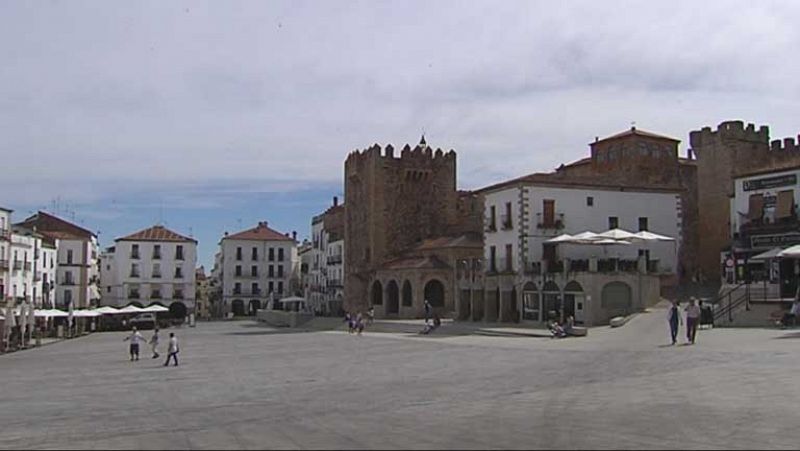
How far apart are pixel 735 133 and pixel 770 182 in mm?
14507

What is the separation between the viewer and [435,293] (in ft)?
191

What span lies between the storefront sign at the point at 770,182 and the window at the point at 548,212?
9.06 meters

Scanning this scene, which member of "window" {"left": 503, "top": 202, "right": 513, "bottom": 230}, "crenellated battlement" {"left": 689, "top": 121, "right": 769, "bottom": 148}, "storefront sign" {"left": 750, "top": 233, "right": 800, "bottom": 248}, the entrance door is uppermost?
"crenellated battlement" {"left": 689, "top": 121, "right": 769, "bottom": 148}

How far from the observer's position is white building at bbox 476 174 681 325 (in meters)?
38.5

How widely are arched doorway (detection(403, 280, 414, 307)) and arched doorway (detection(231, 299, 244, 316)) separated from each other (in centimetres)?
4084

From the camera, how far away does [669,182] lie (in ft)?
187

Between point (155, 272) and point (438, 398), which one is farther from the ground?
point (155, 272)

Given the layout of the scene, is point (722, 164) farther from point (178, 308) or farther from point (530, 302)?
point (178, 308)

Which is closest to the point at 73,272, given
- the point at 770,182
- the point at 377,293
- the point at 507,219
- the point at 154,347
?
the point at 377,293

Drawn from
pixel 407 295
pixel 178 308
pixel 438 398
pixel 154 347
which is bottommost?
pixel 438 398

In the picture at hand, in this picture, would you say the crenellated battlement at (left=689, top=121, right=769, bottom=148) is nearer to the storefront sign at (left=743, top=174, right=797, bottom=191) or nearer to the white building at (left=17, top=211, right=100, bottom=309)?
the storefront sign at (left=743, top=174, right=797, bottom=191)

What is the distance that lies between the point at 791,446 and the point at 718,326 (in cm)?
2046

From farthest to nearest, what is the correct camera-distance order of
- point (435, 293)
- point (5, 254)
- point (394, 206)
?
point (394, 206) → point (435, 293) → point (5, 254)

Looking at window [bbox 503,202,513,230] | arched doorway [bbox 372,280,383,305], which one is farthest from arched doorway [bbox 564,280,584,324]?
arched doorway [bbox 372,280,383,305]
